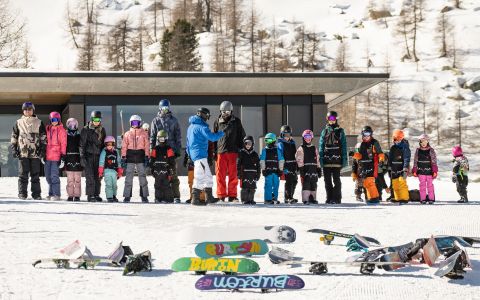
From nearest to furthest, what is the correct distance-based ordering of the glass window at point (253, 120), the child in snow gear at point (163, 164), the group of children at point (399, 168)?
the child in snow gear at point (163, 164) < the group of children at point (399, 168) < the glass window at point (253, 120)

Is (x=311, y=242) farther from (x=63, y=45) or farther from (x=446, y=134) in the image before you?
(x=63, y=45)

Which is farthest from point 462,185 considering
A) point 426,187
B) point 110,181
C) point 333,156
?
point 110,181

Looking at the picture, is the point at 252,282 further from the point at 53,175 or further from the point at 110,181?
the point at 53,175

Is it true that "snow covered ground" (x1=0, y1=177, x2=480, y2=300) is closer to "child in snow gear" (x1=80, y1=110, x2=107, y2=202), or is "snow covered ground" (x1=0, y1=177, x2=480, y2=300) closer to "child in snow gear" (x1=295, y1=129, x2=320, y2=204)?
"child in snow gear" (x1=295, y1=129, x2=320, y2=204)

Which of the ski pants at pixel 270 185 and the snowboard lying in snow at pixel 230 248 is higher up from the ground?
the ski pants at pixel 270 185

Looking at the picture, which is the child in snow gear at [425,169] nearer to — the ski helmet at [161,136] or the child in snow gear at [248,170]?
the child in snow gear at [248,170]

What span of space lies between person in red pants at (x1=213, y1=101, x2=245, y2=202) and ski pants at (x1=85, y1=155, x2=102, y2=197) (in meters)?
2.08

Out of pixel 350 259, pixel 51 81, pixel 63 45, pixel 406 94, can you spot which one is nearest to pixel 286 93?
pixel 51 81

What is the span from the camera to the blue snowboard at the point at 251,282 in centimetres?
422

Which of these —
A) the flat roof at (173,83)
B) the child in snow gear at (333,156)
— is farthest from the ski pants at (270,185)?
the flat roof at (173,83)

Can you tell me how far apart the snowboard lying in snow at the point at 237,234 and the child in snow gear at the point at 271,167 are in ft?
18.0

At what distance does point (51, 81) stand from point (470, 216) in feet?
58.1

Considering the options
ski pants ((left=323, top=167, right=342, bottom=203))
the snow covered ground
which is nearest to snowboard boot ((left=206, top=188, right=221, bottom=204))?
the snow covered ground

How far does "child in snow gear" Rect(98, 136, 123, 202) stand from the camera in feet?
38.1
